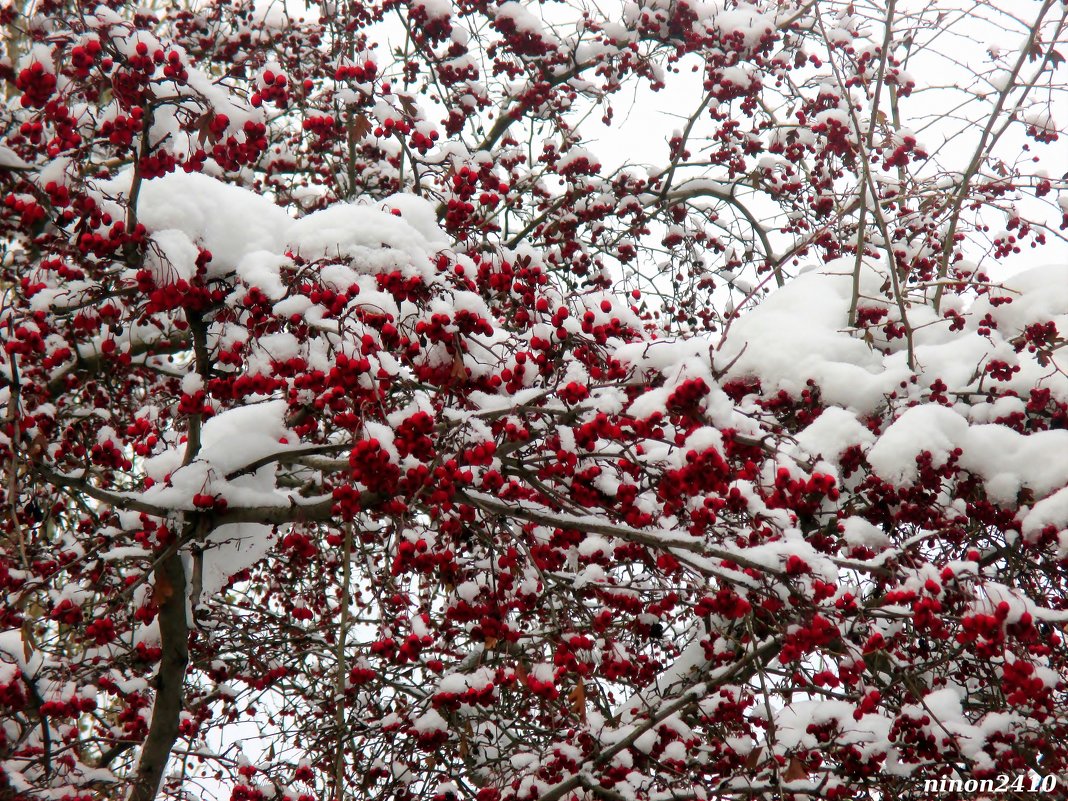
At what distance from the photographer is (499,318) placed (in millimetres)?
4469

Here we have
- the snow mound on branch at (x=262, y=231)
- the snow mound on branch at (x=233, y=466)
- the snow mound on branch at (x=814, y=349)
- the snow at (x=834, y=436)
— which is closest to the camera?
the snow mound on branch at (x=262, y=231)

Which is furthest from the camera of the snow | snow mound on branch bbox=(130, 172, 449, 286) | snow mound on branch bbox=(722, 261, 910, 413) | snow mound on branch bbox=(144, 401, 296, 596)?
snow mound on branch bbox=(722, 261, 910, 413)

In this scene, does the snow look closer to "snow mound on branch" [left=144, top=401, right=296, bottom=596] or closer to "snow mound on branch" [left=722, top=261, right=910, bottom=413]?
"snow mound on branch" [left=722, top=261, right=910, bottom=413]

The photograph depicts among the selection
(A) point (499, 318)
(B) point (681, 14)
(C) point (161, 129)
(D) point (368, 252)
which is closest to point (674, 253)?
(B) point (681, 14)

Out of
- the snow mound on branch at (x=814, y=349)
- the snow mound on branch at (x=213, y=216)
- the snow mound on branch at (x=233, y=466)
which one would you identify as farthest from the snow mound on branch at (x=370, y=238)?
the snow mound on branch at (x=814, y=349)

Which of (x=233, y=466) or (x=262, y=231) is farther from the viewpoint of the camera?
(x=262, y=231)

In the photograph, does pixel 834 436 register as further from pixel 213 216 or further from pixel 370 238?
pixel 213 216

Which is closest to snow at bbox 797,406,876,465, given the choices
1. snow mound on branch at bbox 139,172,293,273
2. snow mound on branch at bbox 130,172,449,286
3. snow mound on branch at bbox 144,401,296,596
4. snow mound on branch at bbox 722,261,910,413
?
snow mound on branch at bbox 722,261,910,413

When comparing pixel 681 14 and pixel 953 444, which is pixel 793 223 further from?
pixel 953 444

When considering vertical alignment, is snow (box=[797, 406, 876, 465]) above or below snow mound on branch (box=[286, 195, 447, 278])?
below

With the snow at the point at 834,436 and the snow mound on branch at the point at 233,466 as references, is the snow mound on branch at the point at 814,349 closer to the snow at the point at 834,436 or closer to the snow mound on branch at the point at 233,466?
the snow at the point at 834,436

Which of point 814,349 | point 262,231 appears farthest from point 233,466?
point 814,349

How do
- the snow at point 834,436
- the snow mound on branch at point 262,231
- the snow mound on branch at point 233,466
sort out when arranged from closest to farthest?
the snow mound on branch at point 262,231 → the snow mound on branch at point 233,466 → the snow at point 834,436

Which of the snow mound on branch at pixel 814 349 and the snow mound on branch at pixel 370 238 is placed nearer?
the snow mound on branch at pixel 370 238
